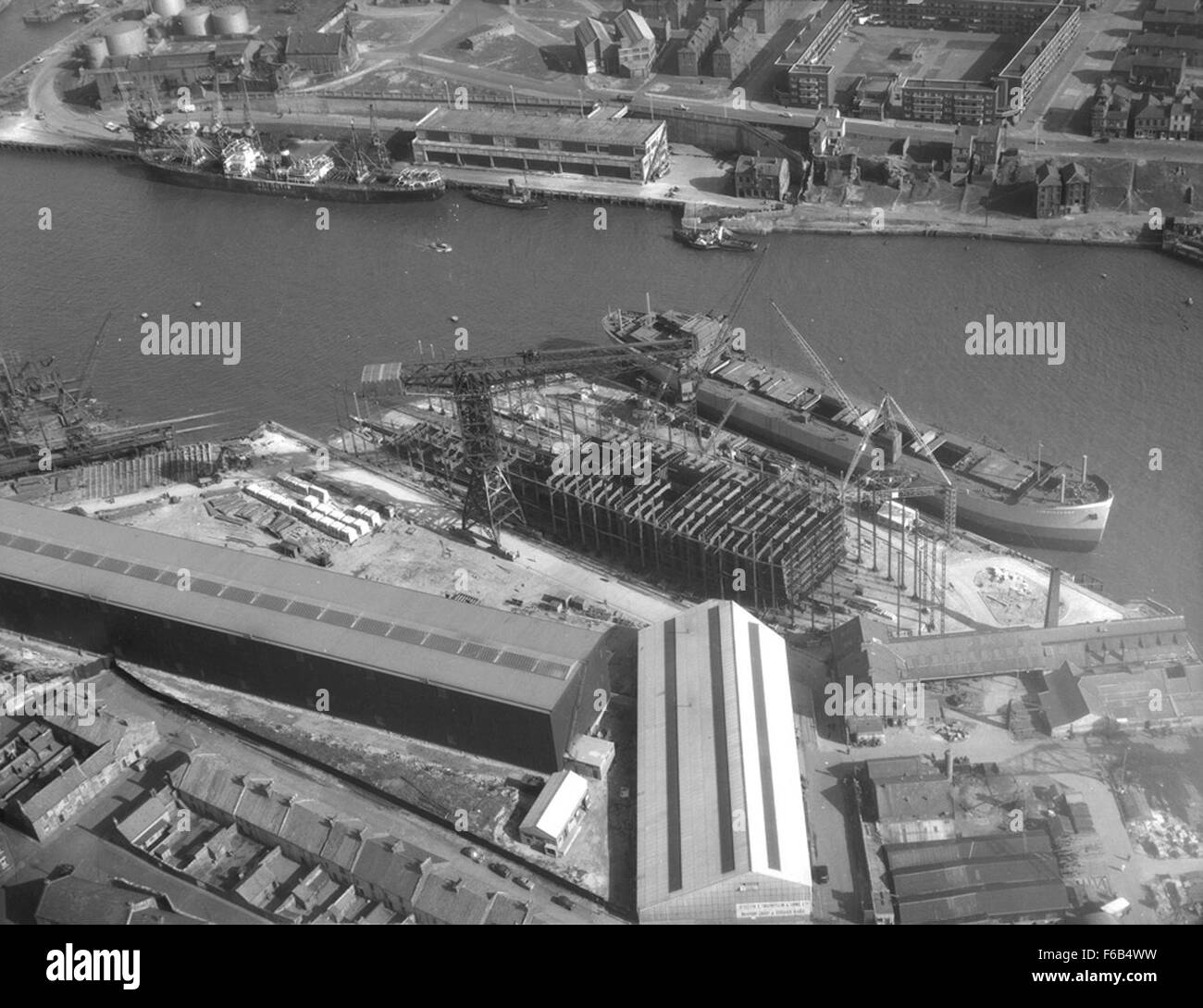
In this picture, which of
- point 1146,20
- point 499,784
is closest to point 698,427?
point 499,784

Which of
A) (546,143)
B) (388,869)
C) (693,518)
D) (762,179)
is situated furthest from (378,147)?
(388,869)

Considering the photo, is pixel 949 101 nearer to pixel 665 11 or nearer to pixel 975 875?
pixel 665 11

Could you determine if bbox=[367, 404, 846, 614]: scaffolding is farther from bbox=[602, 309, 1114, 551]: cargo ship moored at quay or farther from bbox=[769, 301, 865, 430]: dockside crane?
bbox=[769, 301, 865, 430]: dockside crane

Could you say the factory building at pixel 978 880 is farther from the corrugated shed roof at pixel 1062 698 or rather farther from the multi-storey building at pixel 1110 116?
the multi-storey building at pixel 1110 116

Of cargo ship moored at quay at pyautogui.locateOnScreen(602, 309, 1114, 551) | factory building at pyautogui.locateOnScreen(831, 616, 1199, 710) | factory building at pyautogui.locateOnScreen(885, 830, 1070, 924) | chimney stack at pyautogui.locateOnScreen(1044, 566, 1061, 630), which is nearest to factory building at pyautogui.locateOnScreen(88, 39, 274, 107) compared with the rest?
cargo ship moored at quay at pyautogui.locateOnScreen(602, 309, 1114, 551)

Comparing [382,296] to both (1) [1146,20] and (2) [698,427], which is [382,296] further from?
(1) [1146,20]
